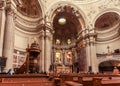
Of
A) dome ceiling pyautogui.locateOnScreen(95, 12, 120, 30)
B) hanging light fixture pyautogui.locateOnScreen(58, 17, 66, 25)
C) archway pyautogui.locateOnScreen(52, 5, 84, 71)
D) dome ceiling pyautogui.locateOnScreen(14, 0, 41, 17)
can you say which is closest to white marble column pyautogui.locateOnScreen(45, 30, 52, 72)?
dome ceiling pyautogui.locateOnScreen(14, 0, 41, 17)

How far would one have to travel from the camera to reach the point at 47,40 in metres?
→ 20.4

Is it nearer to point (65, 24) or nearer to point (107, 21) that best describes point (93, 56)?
point (107, 21)

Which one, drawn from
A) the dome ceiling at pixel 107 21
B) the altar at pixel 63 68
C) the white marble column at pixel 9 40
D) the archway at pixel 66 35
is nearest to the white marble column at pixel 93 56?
the archway at pixel 66 35

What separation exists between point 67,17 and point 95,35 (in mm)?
6197

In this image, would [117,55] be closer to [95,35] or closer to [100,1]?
[95,35]

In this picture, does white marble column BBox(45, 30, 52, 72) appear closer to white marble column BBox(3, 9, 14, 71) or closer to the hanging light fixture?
white marble column BBox(3, 9, 14, 71)

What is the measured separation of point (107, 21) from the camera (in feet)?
83.7

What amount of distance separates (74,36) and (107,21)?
272 inches

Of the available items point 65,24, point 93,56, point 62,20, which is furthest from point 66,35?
point 93,56

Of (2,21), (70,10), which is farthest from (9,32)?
(70,10)

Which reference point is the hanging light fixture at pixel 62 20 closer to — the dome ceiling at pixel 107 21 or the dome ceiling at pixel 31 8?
the dome ceiling at pixel 107 21

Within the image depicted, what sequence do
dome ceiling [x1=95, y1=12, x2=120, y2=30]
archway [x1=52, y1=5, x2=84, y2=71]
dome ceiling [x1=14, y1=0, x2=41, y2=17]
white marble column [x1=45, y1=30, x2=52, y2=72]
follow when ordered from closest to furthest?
white marble column [x1=45, y1=30, x2=52, y2=72] < dome ceiling [x1=14, y1=0, x2=41, y2=17] < dome ceiling [x1=95, y1=12, x2=120, y2=30] < archway [x1=52, y1=5, x2=84, y2=71]

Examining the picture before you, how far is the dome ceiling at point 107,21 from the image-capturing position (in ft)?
78.2

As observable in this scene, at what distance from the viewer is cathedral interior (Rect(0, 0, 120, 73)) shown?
19625mm
